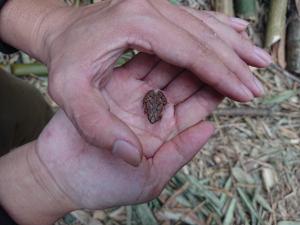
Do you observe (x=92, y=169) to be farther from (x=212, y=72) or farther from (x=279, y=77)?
(x=279, y=77)

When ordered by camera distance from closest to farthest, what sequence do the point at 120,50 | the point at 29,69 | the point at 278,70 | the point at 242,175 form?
the point at 120,50 < the point at 242,175 < the point at 29,69 < the point at 278,70

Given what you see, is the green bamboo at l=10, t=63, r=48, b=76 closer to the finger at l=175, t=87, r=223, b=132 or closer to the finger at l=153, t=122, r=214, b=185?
the finger at l=175, t=87, r=223, b=132

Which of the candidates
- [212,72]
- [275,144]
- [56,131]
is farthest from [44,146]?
[275,144]

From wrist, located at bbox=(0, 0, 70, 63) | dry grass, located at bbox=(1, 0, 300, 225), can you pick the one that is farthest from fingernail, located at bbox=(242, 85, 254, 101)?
dry grass, located at bbox=(1, 0, 300, 225)

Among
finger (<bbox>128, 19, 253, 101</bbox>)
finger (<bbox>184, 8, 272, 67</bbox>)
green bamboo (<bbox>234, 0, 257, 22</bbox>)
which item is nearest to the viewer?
finger (<bbox>128, 19, 253, 101</bbox>)

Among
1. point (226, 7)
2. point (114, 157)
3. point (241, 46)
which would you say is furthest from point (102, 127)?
point (226, 7)

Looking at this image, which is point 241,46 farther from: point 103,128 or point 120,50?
point 103,128

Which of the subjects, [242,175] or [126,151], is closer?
[126,151]

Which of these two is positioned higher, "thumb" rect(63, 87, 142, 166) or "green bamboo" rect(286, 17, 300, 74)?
Answer: "thumb" rect(63, 87, 142, 166)
